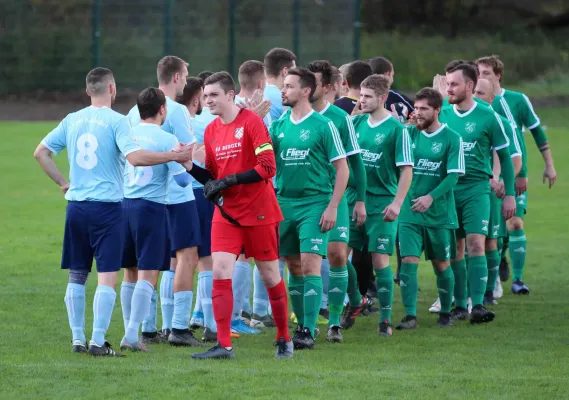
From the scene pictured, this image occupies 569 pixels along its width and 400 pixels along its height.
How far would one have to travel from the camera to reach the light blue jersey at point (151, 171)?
25.7 ft

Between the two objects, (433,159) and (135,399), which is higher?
(433,159)

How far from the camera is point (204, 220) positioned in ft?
29.8

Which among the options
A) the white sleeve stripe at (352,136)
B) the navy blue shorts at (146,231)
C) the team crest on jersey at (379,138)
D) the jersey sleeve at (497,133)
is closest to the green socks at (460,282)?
the jersey sleeve at (497,133)

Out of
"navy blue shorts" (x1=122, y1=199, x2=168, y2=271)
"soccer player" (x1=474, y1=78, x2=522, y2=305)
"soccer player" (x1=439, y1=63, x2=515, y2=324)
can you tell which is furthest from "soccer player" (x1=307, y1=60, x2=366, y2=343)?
"soccer player" (x1=474, y1=78, x2=522, y2=305)

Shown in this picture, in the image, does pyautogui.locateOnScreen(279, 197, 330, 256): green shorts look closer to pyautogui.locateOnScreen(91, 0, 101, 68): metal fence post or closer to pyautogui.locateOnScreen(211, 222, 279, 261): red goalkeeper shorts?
pyautogui.locateOnScreen(211, 222, 279, 261): red goalkeeper shorts

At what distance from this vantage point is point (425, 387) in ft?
21.9

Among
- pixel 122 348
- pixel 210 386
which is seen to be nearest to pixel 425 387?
pixel 210 386

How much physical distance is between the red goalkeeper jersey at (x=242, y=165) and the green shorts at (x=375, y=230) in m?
1.68

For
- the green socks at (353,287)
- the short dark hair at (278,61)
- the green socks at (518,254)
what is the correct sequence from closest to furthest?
the green socks at (353,287) < the short dark hair at (278,61) < the green socks at (518,254)

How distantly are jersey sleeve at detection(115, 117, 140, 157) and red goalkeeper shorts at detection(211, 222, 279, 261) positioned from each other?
0.77 m

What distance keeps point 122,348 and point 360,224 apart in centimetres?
204

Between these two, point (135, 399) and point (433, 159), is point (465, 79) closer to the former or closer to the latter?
point (433, 159)

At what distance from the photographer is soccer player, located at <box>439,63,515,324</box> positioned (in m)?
9.70

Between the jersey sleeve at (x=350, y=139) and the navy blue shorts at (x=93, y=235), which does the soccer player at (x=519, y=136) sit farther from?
the navy blue shorts at (x=93, y=235)
